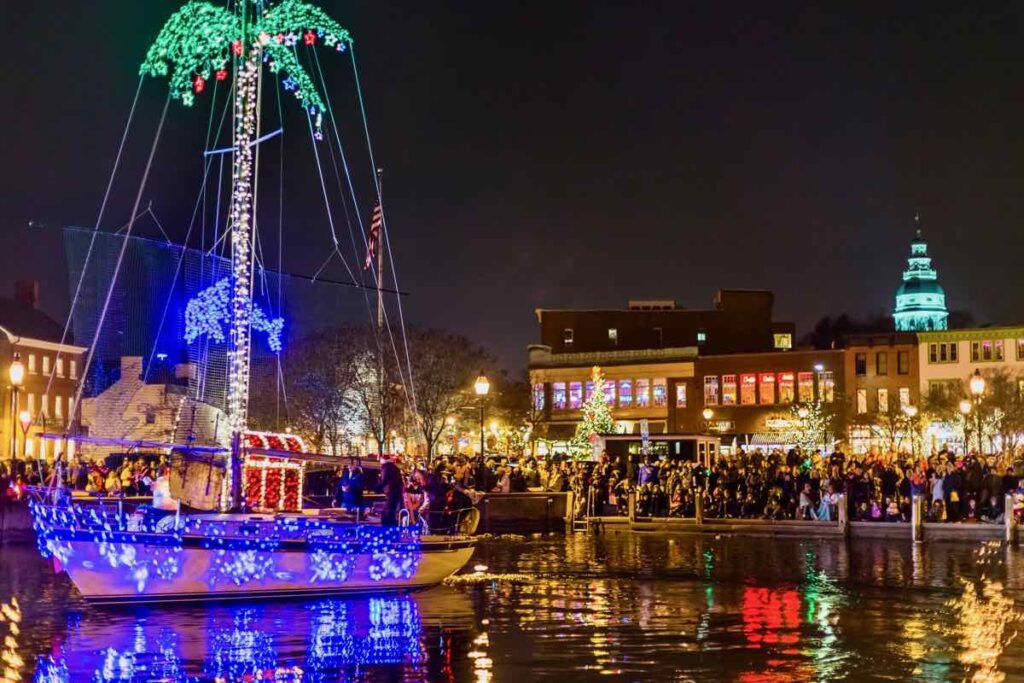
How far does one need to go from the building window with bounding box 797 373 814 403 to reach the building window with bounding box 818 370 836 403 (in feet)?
1.79

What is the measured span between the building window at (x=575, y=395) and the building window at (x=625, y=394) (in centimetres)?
310

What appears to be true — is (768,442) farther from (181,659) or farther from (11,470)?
(181,659)

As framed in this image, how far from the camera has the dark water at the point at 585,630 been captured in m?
15.2

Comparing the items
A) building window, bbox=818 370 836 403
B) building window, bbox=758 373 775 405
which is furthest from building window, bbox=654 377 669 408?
building window, bbox=818 370 836 403

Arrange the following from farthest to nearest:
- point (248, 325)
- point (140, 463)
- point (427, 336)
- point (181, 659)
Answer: point (427, 336)
point (140, 463)
point (248, 325)
point (181, 659)

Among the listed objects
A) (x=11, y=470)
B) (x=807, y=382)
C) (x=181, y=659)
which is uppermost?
(x=807, y=382)

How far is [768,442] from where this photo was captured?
274ft

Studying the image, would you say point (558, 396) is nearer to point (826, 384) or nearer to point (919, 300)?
point (826, 384)

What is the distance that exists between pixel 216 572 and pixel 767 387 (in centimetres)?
6829

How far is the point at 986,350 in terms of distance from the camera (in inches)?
3209

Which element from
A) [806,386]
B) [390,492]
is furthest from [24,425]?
[806,386]

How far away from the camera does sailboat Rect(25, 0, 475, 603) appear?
20.2m

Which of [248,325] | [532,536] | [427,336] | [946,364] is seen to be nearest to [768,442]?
[946,364]

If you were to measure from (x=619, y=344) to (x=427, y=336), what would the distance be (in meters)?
29.5
